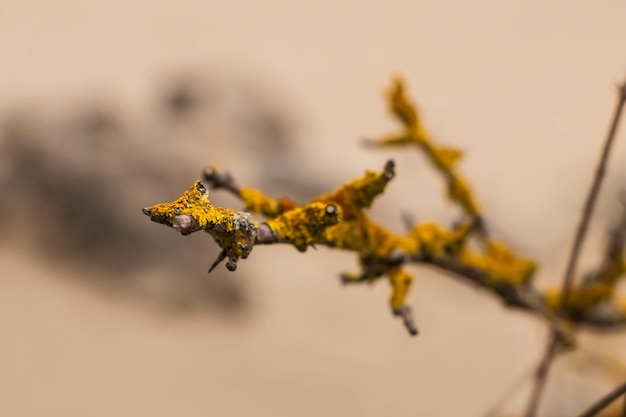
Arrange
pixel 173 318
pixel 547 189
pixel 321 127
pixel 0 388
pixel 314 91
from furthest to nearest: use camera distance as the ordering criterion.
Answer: pixel 314 91 < pixel 321 127 < pixel 547 189 < pixel 173 318 < pixel 0 388

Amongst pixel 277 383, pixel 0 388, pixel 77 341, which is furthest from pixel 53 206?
pixel 277 383

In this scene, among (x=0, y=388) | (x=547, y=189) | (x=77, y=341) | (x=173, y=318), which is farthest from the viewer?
(x=547, y=189)

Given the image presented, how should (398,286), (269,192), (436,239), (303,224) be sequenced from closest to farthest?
(303,224), (398,286), (436,239), (269,192)

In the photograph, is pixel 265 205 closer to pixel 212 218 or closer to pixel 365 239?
pixel 365 239

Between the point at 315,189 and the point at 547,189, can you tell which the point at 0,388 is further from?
the point at 547,189

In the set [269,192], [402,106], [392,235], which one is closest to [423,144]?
[402,106]

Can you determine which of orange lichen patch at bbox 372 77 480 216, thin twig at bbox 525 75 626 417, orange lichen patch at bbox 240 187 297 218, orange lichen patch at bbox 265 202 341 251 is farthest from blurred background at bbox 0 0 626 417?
orange lichen patch at bbox 265 202 341 251

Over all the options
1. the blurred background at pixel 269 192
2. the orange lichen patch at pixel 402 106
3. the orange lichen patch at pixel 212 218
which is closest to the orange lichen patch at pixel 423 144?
the orange lichen patch at pixel 402 106
